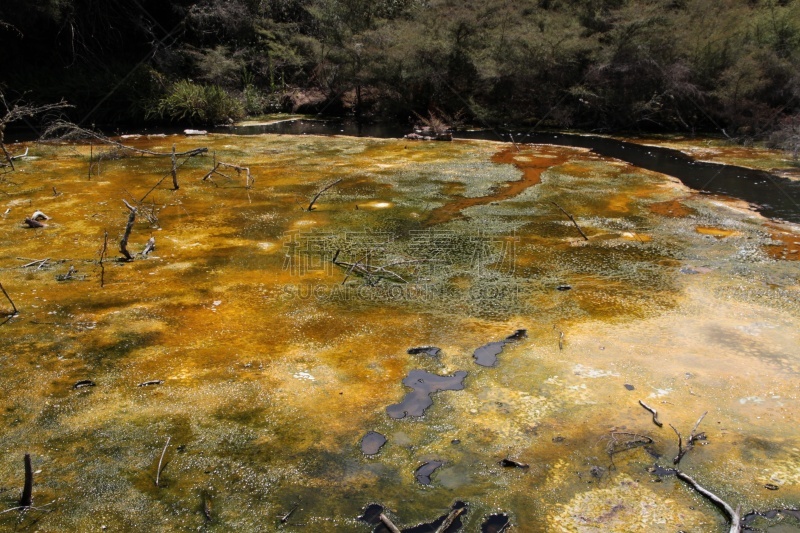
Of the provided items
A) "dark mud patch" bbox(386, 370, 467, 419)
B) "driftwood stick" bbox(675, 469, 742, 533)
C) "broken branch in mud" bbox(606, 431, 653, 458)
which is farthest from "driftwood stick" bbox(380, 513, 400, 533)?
"driftwood stick" bbox(675, 469, 742, 533)

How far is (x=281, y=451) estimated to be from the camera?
3.45 meters

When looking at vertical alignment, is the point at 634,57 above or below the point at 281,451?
above

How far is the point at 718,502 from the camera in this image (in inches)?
120

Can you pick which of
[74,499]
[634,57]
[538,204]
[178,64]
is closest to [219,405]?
[74,499]

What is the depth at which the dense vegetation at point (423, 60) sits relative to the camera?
13.6 meters

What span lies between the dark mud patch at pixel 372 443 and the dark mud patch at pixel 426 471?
0.28 meters

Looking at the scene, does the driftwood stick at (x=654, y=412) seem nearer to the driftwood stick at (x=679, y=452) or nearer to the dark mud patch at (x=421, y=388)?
the driftwood stick at (x=679, y=452)

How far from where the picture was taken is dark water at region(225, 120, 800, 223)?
859 cm

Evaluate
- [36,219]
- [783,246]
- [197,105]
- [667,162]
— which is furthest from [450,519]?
[197,105]

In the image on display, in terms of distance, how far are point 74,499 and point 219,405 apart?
947mm

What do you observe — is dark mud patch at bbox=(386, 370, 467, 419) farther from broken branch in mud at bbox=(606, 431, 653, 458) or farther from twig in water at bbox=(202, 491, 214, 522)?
twig in water at bbox=(202, 491, 214, 522)

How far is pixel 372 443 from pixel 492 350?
4.38ft

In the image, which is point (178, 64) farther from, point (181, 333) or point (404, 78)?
point (181, 333)

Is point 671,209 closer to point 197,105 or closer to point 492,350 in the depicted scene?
point 492,350
